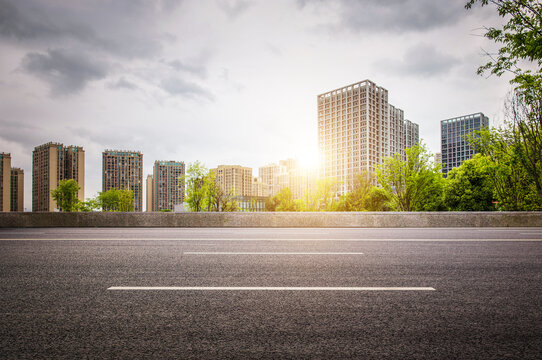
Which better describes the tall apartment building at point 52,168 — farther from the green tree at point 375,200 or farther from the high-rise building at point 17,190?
the green tree at point 375,200

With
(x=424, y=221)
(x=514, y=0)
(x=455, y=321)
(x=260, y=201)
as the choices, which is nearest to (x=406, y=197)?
(x=424, y=221)

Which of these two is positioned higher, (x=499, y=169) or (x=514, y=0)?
(x=514, y=0)

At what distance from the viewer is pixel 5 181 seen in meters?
164

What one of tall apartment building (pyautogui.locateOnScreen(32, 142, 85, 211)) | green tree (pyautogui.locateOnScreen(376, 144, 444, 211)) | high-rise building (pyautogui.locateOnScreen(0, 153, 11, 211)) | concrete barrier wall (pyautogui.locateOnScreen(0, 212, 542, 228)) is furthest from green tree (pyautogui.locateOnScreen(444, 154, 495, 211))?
high-rise building (pyautogui.locateOnScreen(0, 153, 11, 211))

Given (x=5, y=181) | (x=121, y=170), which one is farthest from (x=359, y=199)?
(x=5, y=181)

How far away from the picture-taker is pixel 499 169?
30375mm

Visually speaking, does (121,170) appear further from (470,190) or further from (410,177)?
(470,190)

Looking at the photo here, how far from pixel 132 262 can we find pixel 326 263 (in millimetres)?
4152

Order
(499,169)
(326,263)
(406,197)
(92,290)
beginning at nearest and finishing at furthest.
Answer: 1. (92,290)
2. (326,263)
3. (499,169)
4. (406,197)

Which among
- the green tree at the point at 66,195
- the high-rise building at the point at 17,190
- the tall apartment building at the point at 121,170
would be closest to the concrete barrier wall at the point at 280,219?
the green tree at the point at 66,195

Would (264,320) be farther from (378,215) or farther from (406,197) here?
(406,197)

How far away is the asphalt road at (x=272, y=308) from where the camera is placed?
2.66m

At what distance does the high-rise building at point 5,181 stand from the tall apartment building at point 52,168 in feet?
43.9

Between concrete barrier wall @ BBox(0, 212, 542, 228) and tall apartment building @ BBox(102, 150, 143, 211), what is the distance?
176m
